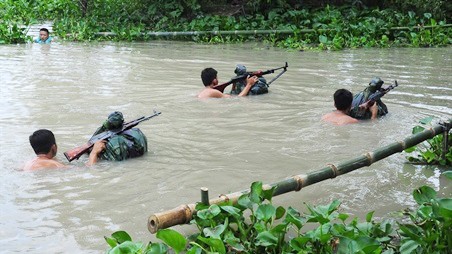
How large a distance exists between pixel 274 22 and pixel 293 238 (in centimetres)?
1398

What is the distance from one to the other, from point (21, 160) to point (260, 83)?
4.32 metres

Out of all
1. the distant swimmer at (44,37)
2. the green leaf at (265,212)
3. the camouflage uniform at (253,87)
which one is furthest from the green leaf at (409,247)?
the distant swimmer at (44,37)

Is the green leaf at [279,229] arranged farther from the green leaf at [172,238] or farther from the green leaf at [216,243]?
the green leaf at [172,238]

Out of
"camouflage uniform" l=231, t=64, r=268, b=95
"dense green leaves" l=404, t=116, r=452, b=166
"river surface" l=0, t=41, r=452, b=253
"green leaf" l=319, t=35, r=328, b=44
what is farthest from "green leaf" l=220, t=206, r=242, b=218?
"green leaf" l=319, t=35, r=328, b=44

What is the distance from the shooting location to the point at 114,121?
592 centimetres

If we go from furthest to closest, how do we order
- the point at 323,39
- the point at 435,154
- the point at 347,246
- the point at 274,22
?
the point at 274,22 → the point at 323,39 → the point at 435,154 → the point at 347,246

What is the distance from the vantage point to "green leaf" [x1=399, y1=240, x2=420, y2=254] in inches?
125

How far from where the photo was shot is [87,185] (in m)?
5.27

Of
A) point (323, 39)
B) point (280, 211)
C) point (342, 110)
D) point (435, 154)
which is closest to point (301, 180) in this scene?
point (280, 211)

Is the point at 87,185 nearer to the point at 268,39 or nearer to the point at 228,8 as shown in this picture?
the point at 268,39

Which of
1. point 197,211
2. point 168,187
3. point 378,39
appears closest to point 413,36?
point 378,39

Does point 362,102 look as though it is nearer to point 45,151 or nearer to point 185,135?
point 185,135

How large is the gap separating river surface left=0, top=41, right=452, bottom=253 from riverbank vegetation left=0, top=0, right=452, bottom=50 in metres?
1.74

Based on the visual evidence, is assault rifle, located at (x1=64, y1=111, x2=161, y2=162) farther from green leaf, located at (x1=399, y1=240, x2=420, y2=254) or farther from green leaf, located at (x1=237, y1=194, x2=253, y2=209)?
green leaf, located at (x1=399, y1=240, x2=420, y2=254)
